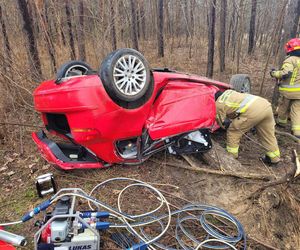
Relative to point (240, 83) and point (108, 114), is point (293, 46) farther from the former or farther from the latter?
point (108, 114)

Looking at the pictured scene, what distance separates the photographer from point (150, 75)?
3.40m

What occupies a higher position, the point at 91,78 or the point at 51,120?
the point at 91,78

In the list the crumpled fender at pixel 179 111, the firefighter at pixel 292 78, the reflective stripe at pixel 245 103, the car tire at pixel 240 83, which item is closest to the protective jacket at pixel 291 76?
the firefighter at pixel 292 78

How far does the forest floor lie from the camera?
9.09ft

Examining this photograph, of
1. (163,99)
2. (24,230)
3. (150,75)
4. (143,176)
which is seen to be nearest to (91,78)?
(150,75)

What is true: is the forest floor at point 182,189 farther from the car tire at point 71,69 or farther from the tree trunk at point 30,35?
the tree trunk at point 30,35

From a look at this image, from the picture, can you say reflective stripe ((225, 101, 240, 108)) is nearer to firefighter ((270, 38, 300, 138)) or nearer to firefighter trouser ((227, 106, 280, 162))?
firefighter trouser ((227, 106, 280, 162))

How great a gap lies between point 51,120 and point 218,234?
7.99 feet

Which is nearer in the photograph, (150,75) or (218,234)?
(218,234)

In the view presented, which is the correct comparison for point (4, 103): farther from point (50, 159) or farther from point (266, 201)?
point (266, 201)

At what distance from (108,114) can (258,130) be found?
2.54 metres

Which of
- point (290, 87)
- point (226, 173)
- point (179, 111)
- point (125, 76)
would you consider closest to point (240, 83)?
point (290, 87)

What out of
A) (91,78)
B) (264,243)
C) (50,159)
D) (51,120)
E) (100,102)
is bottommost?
(264,243)

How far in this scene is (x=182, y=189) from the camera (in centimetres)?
333
